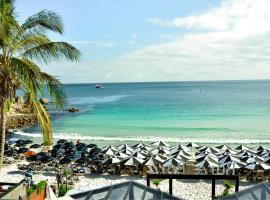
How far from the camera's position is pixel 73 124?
50.9 metres

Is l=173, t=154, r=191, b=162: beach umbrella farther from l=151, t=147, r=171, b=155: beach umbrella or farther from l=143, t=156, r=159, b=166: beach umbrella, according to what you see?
l=151, t=147, r=171, b=155: beach umbrella

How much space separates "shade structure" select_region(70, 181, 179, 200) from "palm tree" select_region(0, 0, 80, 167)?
3.13 m

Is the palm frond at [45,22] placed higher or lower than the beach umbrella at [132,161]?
higher

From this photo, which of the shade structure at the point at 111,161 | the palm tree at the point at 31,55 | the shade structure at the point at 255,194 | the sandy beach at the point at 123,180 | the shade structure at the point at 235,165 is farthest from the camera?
the shade structure at the point at 111,161

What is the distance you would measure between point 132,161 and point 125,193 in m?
13.4

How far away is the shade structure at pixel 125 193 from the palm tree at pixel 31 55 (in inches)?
123

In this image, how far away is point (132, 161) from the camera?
21.5m

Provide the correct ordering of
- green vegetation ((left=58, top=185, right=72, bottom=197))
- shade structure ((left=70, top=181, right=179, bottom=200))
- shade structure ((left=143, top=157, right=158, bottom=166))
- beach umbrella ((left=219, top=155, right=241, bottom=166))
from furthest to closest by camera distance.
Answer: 1. shade structure ((left=143, top=157, right=158, bottom=166))
2. beach umbrella ((left=219, top=155, right=241, bottom=166))
3. green vegetation ((left=58, top=185, right=72, bottom=197))
4. shade structure ((left=70, top=181, right=179, bottom=200))

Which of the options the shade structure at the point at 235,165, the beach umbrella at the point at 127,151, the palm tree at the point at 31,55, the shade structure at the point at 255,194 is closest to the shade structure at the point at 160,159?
the beach umbrella at the point at 127,151

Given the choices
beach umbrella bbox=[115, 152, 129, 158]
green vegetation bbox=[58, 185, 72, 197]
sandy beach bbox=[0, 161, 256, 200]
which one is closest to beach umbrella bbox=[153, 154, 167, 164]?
sandy beach bbox=[0, 161, 256, 200]

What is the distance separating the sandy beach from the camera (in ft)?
57.5

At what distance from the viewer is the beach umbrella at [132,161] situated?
69.9 feet

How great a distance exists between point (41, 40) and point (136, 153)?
13671 mm

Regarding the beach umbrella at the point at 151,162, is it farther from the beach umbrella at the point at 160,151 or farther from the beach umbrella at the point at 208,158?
the beach umbrella at the point at 208,158
